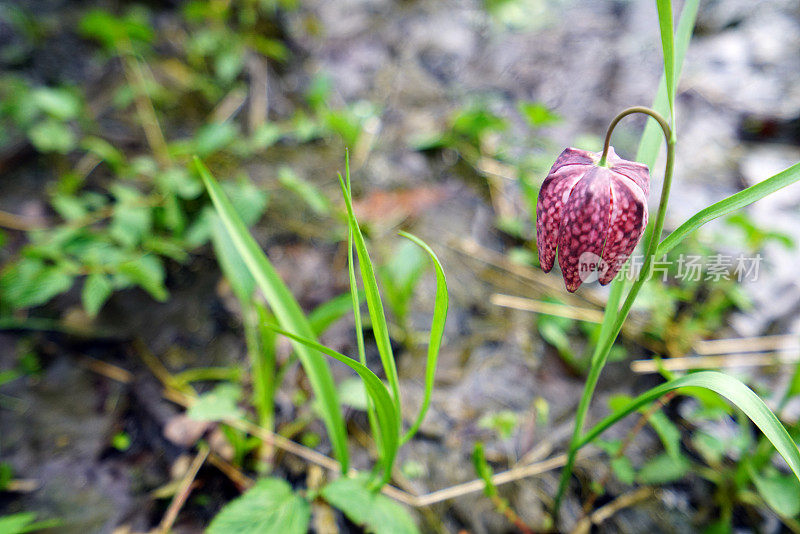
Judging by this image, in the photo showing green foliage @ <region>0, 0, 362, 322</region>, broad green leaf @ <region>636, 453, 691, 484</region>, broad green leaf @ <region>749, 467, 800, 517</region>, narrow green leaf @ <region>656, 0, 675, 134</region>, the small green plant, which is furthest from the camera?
green foliage @ <region>0, 0, 362, 322</region>

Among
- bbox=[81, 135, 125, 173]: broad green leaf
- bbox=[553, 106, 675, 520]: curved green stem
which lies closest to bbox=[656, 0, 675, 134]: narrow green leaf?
bbox=[553, 106, 675, 520]: curved green stem

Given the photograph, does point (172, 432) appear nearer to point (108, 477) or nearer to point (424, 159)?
point (108, 477)

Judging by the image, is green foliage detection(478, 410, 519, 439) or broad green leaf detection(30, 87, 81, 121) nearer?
green foliage detection(478, 410, 519, 439)

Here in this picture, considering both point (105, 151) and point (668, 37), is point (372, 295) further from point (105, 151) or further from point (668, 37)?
point (105, 151)

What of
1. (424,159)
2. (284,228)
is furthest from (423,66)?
(284,228)

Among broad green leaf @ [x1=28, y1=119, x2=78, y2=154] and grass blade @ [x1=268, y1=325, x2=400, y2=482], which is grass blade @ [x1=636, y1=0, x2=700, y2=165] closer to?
grass blade @ [x1=268, y1=325, x2=400, y2=482]

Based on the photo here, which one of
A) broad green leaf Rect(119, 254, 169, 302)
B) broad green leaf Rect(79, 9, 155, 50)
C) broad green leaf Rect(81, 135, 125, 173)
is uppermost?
broad green leaf Rect(79, 9, 155, 50)

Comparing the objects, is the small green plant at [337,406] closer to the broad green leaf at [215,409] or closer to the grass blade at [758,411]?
the broad green leaf at [215,409]
